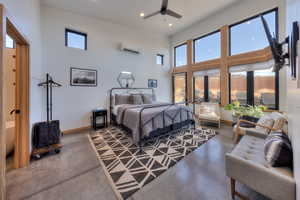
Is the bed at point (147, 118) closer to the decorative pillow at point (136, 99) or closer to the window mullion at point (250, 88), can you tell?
the decorative pillow at point (136, 99)

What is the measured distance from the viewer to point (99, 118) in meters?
4.63

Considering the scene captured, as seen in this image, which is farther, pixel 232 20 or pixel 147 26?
pixel 147 26

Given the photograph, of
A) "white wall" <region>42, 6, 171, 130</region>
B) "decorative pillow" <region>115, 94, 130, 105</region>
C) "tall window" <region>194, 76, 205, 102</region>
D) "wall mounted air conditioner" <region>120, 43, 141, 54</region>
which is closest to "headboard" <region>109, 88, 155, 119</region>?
"white wall" <region>42, 6, 171, 130</region>

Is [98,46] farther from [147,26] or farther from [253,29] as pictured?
[253,29]

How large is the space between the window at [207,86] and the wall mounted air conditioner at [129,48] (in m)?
2.92

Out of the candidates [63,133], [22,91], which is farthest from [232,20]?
[63,133]

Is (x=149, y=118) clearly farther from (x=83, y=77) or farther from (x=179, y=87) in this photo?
(x=179, y=87)

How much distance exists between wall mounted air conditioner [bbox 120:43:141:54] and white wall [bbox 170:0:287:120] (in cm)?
254

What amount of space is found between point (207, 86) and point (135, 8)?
419cm

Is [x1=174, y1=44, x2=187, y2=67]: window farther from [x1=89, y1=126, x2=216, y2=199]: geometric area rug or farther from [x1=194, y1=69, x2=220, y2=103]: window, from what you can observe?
[x1=89, y1=126, x2=216, y2=199]: geometric area rug

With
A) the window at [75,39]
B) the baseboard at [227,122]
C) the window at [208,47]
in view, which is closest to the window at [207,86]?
the window at [208,47]

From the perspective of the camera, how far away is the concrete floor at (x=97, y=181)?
63.5 inches

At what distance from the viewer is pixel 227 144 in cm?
→ 306

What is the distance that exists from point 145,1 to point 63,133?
4896mm
